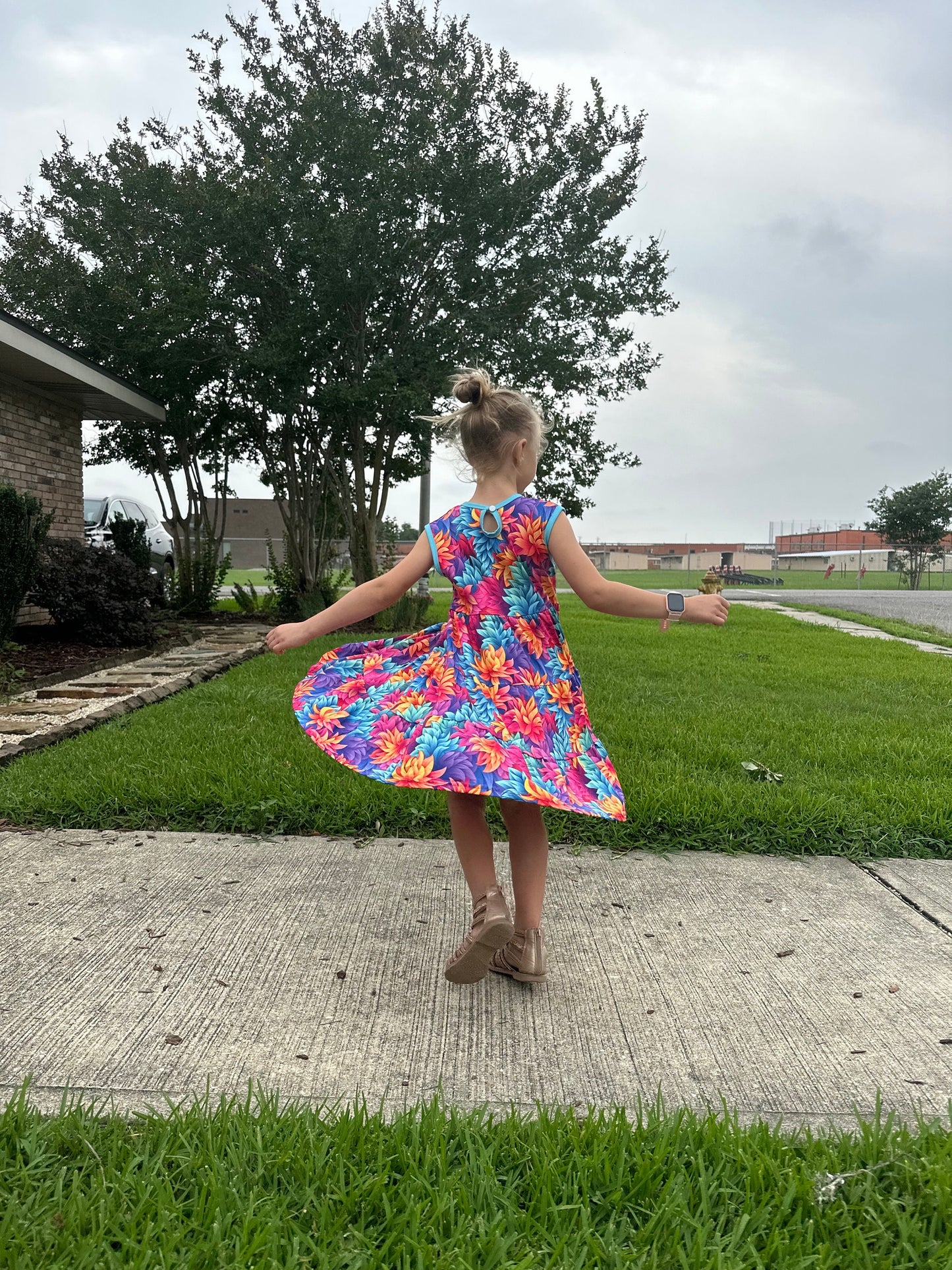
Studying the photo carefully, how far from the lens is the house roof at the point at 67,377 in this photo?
8.31 meters

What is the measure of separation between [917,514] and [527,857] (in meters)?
41.2

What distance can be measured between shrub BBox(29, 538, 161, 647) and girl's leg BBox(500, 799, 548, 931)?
784cm

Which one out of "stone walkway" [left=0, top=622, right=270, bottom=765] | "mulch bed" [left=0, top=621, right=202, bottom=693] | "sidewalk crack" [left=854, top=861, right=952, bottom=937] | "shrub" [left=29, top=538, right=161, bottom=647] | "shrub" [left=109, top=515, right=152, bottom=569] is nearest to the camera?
"sidewalk crack" [left=854, top=861, right=952, bottom=937]

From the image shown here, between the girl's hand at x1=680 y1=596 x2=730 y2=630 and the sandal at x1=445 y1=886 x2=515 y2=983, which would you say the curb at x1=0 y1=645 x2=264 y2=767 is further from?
the girl's hand at x1=680 y1=596 x2=730 y2=630

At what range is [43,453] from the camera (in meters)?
10.7

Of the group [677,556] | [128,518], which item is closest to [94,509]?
[128,518]

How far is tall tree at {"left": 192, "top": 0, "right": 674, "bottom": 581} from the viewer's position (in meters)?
11.0

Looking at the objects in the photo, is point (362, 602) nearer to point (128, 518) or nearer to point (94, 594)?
point (94, 594)

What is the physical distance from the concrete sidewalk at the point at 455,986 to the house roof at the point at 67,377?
6342 mm

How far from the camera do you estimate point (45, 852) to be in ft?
11.5

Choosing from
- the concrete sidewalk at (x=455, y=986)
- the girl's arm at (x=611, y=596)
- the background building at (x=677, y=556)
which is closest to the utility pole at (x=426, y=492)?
the concrete sidewalk at (x=455, y=986)

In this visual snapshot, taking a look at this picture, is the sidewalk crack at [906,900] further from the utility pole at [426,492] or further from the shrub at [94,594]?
the utility pole at [426,492]

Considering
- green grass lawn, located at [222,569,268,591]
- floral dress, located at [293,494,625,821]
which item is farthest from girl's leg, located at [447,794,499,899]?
green grass lawn, located at [222,569,268,591]

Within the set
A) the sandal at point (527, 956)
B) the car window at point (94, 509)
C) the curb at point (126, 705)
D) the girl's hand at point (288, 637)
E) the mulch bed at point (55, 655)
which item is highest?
the car window at point (94, 509)
